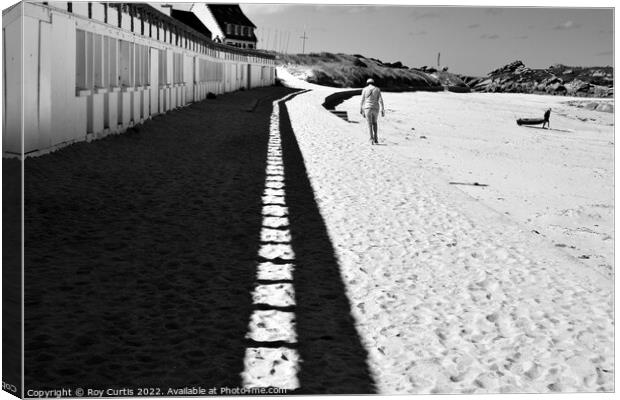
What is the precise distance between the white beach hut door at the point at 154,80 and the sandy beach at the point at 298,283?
7755 millimetres

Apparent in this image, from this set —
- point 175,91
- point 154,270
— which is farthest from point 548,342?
point 175,91

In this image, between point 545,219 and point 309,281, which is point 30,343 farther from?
point 545,219

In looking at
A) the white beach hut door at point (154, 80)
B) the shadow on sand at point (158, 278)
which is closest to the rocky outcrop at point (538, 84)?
the white beach hut door at point (154, 80)

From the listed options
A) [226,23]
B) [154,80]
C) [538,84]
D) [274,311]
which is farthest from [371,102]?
[538,84]

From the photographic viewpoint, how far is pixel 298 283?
19.1 ft

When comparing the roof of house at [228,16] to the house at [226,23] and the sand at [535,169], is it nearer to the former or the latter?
the house at [226,23]

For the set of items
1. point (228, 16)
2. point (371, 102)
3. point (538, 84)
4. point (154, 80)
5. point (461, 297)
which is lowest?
point (461, 297)

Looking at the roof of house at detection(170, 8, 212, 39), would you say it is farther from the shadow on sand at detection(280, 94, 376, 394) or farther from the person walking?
the shadow on sand at detection(280, 94, 376, 394)

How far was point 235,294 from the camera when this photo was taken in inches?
215

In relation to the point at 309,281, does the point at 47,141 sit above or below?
above

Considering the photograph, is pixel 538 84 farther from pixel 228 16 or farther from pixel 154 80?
pixel 154 80

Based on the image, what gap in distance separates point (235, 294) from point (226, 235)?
1.94 metres

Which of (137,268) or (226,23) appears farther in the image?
(226,23)

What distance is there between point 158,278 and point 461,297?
2.50 meters
